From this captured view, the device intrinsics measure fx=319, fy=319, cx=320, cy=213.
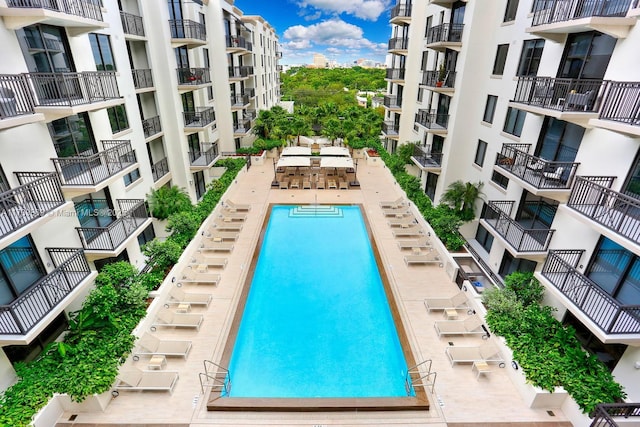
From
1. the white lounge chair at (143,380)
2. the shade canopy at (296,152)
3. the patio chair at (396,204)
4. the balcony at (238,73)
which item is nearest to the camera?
the white lounge chair at (143,380)

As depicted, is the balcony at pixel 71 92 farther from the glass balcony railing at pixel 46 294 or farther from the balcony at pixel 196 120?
the balcony at pixel 196 120

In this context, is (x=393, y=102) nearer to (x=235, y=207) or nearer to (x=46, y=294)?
(x=235, y=207)

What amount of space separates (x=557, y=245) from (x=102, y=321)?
56.4 feet

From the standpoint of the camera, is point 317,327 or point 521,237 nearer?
point 521,237

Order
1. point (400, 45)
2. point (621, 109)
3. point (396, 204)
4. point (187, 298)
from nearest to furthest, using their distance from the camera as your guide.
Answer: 1. point (621, 109)
2. point (187, 298)
3. point (396, 204)
4. point (400, 45)

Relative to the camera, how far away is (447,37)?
1978 cm

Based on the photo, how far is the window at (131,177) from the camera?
16.3 metres

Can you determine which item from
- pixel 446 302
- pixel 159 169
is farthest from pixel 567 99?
pixel 159 169

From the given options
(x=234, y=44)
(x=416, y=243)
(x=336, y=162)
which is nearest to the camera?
(x=416, y=243)

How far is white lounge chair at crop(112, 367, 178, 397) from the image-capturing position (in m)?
10.3

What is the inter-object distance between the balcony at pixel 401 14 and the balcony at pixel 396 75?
13.0 feet

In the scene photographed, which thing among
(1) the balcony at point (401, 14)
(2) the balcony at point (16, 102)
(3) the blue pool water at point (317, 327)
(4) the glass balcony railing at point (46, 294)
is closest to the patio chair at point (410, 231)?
(3) the blue pool water at point (317, 327)

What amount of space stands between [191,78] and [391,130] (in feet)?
63.5

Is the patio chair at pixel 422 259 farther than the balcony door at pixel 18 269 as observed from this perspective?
Yes
